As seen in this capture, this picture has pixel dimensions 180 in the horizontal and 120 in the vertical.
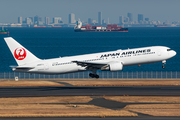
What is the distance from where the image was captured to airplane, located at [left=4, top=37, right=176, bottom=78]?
58.3m

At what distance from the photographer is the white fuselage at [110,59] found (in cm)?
5841

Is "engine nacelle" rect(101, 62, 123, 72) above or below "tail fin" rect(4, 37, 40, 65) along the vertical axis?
below

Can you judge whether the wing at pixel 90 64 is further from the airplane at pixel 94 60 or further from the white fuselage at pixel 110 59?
the white fuselage at pixel 110 59

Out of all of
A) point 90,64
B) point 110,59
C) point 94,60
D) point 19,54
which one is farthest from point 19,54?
point 110,59

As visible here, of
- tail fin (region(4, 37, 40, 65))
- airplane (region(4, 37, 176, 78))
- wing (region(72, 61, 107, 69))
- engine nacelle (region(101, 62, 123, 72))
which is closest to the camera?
engine nacelle (region(101, 62, 123, 72))

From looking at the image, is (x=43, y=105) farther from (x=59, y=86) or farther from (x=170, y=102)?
(x=59, y=86)

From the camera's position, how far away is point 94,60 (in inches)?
2359

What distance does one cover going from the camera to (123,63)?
193ft

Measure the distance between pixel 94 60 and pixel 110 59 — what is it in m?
3.27

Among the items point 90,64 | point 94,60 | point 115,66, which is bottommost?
point 115,66

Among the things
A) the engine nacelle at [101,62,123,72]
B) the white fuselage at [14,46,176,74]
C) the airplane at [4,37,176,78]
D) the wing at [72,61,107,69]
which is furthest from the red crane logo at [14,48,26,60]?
the engine nacelle at [101,62,123,72]

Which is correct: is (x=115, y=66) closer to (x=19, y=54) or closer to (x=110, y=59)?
(x=110, y=59)

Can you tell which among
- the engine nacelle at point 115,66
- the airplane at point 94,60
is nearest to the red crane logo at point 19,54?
the airplane at point 94,60

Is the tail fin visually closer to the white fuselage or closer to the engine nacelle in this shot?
the white fuselage
